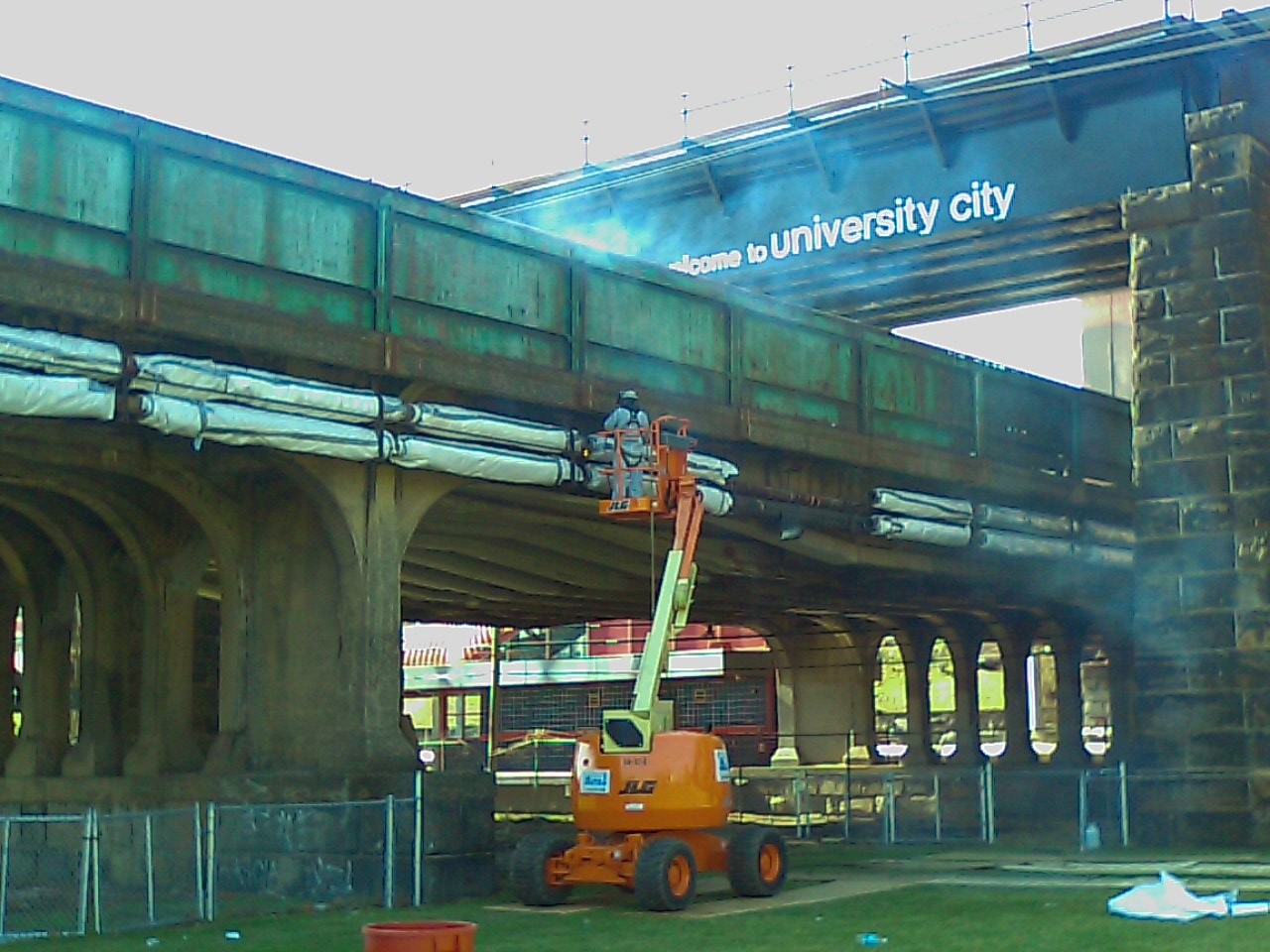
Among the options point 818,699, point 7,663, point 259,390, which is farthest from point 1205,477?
point 818,699

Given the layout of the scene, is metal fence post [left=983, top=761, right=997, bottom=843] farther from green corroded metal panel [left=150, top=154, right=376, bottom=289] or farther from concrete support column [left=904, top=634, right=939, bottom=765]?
concrete support column [left=904, top=634, right=939, bottom=765]

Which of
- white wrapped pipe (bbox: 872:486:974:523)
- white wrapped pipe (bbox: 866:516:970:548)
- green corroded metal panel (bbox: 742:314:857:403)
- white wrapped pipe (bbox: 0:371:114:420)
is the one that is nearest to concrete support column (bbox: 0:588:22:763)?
white wrapped pipe (bbox: 0:371:114:420)

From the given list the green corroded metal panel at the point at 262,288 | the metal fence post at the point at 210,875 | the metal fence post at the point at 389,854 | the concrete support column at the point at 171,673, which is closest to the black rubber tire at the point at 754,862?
the metal fence post at the point at 389,854

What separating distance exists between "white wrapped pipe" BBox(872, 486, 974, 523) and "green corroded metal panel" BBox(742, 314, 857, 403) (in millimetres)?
1884

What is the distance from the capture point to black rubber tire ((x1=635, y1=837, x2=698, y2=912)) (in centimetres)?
1888

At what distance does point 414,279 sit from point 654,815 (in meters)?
7.42

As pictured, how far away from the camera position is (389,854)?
19797 millimetres

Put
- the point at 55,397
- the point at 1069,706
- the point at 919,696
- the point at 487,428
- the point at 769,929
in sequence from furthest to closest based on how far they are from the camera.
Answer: the point at 919,696
the point at 1069,706
the point at 487,428
the point at 769,929
the point at 55,397

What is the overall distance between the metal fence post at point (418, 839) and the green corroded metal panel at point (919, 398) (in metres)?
11.8

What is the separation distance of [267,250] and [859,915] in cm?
1020

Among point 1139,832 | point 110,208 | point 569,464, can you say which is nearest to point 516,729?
point 1139,832

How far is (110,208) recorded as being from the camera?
18.5 m

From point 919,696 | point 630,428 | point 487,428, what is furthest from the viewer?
point 919,696

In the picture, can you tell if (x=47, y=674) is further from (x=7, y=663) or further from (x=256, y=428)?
(x=256, y=428)
